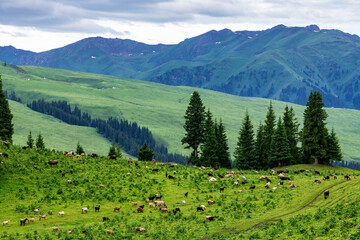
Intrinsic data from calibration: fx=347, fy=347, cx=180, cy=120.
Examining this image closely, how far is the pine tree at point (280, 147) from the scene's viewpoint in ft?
301

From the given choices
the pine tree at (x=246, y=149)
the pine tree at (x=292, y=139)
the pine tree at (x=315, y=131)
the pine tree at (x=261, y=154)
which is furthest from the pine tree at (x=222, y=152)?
the pine tree at (x=315, y=131)

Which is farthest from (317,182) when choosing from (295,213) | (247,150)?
(247,150)

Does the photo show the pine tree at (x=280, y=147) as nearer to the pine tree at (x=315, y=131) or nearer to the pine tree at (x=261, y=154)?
the pine tree at (x=315, y=131)

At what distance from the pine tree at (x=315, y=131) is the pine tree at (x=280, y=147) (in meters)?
4.92

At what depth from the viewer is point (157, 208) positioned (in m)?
39.2

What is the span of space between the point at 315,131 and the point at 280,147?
9.75 metres

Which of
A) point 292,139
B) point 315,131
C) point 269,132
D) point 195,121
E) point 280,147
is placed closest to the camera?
point 315,131

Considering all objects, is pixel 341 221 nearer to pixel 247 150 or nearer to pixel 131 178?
pixel 131 178

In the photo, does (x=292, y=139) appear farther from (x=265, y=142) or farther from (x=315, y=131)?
(x=315, y=131)

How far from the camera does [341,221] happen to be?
2656cm

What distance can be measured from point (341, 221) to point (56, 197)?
99.4ft

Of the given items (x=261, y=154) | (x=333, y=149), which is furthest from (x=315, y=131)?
(x=261, y=154)

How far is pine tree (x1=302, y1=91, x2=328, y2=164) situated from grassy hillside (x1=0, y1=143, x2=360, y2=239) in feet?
127

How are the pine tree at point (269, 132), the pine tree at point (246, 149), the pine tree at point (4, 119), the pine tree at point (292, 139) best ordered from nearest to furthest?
the pine tree at point (4, 119)
the pine tree at point (246, 149)
the pine tree at point (269, 132)
the pine tree at point (292, 139)
